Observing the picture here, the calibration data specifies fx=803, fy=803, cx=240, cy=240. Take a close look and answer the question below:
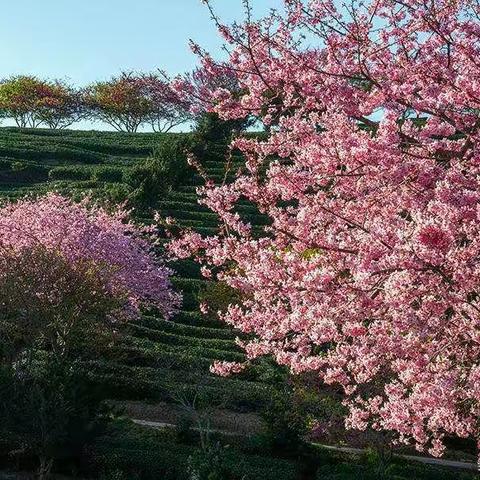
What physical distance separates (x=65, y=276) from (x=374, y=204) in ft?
38.2

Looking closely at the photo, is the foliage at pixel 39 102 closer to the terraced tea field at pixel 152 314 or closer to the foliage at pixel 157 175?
the terraced tea field at pixel 152 314

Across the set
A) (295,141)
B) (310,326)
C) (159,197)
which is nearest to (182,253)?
(295,141)

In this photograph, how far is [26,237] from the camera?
22984 mm

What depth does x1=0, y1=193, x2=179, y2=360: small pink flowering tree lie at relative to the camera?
17.5 m

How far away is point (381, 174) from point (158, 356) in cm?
1590

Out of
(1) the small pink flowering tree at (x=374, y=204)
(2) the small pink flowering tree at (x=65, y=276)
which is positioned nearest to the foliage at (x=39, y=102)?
(2) the small pink flowering tree at (x=65, y=276)

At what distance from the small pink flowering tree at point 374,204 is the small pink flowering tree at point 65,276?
8.83m

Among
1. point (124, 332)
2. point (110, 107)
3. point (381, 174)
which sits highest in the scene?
point (110, 107)

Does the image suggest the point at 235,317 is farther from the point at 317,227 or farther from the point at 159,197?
the point at 159,197

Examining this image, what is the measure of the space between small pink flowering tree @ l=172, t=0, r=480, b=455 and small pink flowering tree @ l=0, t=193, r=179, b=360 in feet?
29.0

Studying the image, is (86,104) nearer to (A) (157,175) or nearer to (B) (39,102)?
(B) (39,102)

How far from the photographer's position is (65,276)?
60.4 ft

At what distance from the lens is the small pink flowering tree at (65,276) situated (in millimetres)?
17547

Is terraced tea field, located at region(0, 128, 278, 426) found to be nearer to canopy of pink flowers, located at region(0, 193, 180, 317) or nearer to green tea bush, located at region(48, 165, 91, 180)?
green tea bush, located at region(48, 165, 91, 180)
